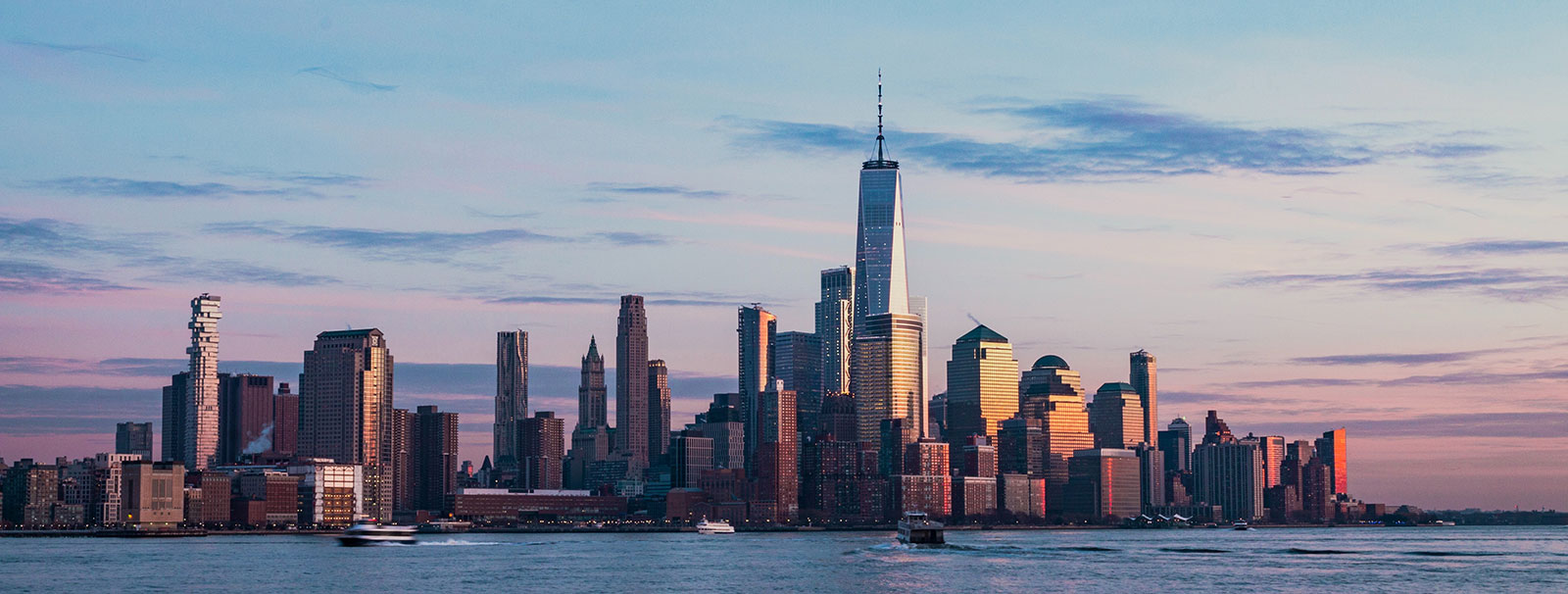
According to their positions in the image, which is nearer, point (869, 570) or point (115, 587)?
point (115, 587)

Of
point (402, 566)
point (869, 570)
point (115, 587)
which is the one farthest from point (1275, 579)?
point (115, 587)

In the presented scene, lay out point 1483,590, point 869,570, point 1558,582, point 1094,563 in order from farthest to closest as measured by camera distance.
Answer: point 1094,563 → point 869,570 → point 1558,582 → point 1483,590

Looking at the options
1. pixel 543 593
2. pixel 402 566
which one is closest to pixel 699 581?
pixel 543 593

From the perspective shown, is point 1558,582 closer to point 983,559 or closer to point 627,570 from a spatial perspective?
point 983,559

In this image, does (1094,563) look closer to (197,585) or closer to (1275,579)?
(1275,579)

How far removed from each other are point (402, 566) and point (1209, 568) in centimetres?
7869

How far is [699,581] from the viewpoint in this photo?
161375mm

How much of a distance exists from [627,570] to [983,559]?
38301 millimetres

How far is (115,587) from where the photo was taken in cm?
15362

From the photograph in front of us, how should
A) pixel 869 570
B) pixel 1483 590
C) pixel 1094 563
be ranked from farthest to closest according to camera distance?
pixel 1094 563 → pixel 869 570 → pixel 1483 590

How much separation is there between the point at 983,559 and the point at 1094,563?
11893 mm

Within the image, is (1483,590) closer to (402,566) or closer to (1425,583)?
(1425,583)

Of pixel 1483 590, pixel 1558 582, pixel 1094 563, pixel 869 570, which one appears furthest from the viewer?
pixel 1094 563

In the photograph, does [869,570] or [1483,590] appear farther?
[869,570]
